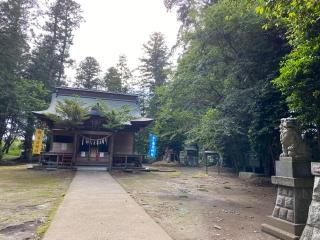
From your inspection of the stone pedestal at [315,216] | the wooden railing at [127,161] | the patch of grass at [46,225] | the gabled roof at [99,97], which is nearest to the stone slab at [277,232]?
the stone pedestal at [315,216]

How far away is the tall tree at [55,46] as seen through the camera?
26.5 metres

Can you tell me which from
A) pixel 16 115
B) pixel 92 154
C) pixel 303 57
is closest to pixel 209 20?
pixel 303 57

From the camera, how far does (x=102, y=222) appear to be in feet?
16.3

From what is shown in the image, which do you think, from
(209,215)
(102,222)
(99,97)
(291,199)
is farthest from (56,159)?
(291,199)

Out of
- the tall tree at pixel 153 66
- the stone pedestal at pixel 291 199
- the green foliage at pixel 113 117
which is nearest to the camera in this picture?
the stone pedestal at pixel 291 199

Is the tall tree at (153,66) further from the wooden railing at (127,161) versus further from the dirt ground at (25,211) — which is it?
the dirt ground at (25,211)

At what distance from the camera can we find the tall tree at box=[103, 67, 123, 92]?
35194mm

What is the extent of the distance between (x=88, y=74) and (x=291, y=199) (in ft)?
121

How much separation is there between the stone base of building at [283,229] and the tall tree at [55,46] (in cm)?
2687

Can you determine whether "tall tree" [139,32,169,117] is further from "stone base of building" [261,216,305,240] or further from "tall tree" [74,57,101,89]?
"stone base of building" [261,216,305,240]

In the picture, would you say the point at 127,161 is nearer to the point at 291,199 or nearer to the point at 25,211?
the point at 25,211

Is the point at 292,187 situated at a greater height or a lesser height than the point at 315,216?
greater

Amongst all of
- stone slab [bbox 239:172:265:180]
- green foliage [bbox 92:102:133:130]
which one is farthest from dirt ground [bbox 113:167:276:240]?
green foliage [bbox 92:102:133:130]

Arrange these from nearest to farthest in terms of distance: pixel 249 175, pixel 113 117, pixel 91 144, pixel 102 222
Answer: pixel 102 222
pixel 249 175
pixel 113 117
pixel 91 144
